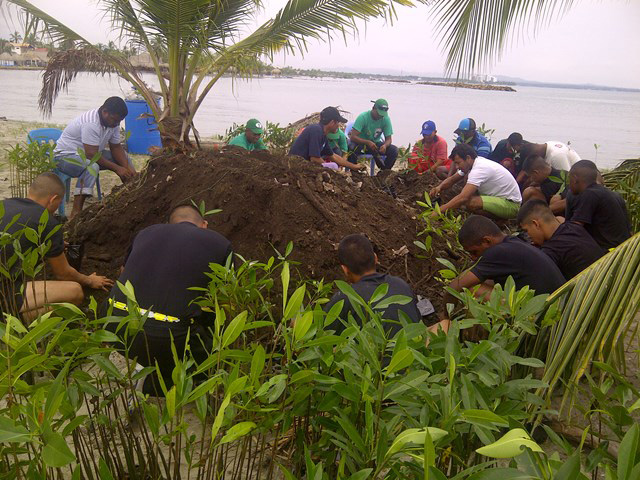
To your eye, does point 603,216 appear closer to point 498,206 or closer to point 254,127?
point 498,206

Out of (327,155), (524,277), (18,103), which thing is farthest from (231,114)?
(524,277)

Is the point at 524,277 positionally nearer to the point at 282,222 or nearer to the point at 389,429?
the point at 282,222

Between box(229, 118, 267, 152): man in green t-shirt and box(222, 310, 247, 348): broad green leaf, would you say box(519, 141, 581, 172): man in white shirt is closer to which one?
box(229, 118, 267, 152): man in green t-shirt

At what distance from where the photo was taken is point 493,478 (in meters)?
1.17

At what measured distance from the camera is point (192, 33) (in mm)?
6809

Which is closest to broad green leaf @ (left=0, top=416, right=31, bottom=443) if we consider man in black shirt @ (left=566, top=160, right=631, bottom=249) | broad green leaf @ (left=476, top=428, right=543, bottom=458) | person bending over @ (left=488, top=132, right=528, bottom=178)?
broad green leaf @ (left=476, top=428, right=543, bottom=458)

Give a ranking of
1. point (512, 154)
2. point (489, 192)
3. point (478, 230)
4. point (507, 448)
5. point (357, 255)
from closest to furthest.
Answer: point (507, 448), point (357, 255), point (478, 230), point (489, 192), point (512, 154)

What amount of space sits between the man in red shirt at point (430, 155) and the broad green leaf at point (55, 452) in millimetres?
8629

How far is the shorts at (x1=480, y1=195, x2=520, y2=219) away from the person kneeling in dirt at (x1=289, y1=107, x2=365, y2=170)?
7.01 ft

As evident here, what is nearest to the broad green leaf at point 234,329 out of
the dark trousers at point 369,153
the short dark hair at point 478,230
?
the short dark hair at point 478,230

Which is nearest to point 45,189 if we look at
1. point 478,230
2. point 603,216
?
point 478,230

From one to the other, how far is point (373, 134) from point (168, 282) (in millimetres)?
7546

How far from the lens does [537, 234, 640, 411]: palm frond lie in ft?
8.29

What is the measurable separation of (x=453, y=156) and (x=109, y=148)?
4.80 m
